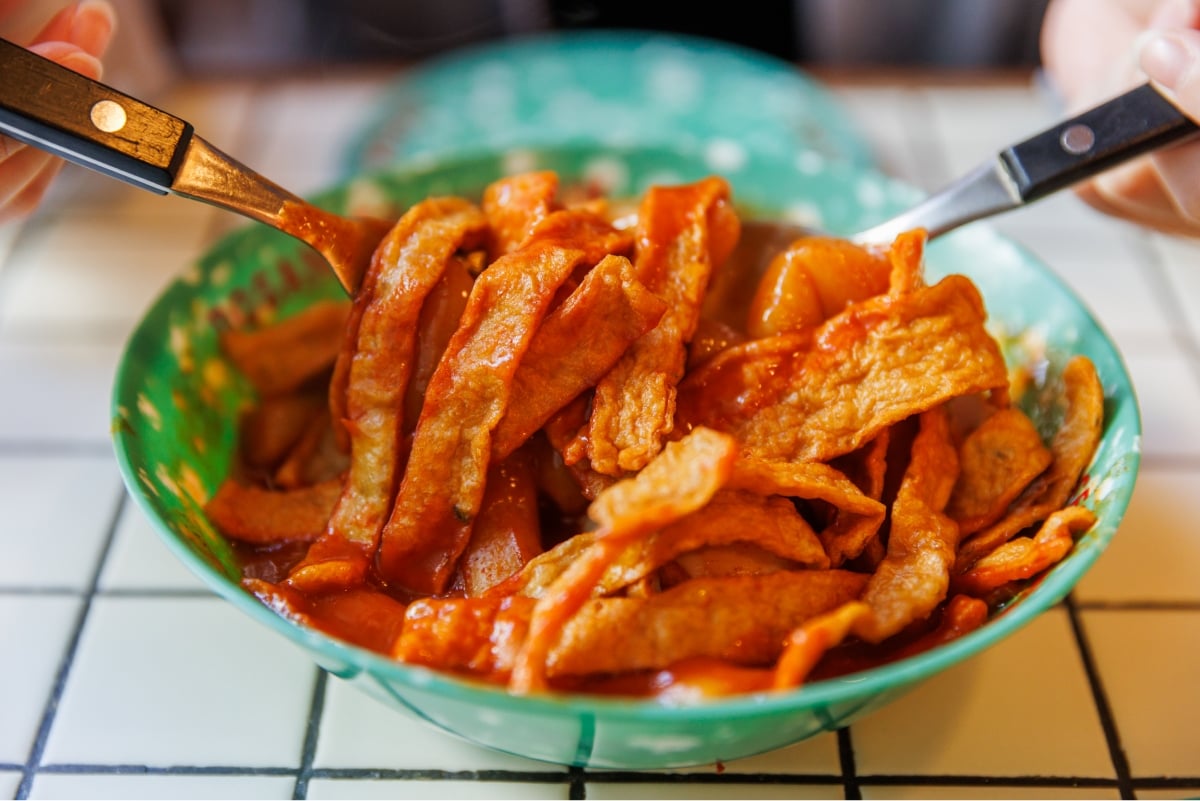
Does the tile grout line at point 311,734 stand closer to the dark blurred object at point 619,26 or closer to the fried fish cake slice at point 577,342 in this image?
the fried fish cake slice at point 577,342

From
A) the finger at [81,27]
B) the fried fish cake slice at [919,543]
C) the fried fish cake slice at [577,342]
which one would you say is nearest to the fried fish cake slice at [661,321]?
the fried fish cake slice at [577,342]

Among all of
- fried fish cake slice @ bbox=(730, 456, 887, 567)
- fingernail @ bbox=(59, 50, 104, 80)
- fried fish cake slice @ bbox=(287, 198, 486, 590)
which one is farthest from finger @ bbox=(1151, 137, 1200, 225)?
fingernail @ bbox=(59, 50, 104, 80)

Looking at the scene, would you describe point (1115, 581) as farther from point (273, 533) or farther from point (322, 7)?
point (322, 7)

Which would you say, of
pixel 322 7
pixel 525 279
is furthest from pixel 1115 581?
pixel 322 7

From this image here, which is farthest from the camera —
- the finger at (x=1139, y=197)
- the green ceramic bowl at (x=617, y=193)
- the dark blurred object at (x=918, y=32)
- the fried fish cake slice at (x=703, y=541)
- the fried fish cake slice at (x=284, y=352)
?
the dark blurred object at (x=918, y=32)

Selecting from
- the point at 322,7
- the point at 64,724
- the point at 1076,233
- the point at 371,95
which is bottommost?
the point at 64,724

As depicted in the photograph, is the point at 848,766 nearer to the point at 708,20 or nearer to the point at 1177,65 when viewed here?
the point at 1177,65
